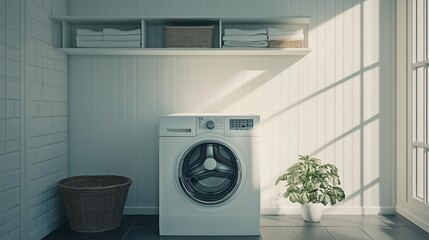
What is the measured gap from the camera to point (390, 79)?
3879 millimetres

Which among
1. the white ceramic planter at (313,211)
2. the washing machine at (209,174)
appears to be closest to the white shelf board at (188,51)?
the washing machine at (209,174)

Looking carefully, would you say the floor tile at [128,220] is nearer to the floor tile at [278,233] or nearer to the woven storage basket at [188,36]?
the floor tile at [278,233]

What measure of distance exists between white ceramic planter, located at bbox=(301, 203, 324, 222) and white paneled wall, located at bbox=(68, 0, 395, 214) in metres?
0.26

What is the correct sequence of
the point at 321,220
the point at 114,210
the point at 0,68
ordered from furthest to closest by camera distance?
1. the point at 321,220
2. the point at 114,210
3. the point at 0,68

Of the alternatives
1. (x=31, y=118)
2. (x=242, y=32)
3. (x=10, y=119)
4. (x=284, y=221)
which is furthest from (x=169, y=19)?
(x=284, y=221)

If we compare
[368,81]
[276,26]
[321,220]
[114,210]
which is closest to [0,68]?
[114,210]

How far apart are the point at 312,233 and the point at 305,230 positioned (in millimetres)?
84

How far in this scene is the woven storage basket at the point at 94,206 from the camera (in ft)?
10.7

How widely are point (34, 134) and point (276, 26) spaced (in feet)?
6.41

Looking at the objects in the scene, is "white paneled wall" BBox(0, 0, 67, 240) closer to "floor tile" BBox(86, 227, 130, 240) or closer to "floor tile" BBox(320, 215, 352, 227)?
"floor tile" BBox(86, 227, 130, 240)

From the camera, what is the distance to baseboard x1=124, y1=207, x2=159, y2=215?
389 centimetres

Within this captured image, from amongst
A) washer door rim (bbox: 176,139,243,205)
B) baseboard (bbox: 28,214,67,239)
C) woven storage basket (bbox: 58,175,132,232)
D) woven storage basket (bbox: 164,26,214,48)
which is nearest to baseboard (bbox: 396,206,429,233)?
washer door rim (bbox: 176,139,243,205)

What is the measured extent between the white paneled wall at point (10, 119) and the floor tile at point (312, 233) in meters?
1.75

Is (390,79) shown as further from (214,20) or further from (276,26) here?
(214,20)
